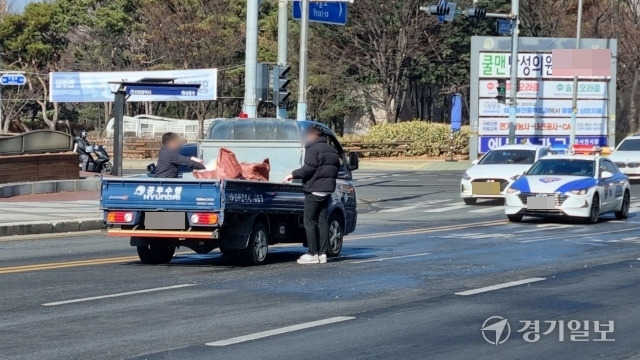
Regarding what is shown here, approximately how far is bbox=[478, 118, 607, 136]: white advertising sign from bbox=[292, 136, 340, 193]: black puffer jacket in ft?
116

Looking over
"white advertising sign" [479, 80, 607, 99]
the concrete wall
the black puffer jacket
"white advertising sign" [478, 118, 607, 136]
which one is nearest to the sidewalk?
the concrete wall

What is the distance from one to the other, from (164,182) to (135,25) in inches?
2181

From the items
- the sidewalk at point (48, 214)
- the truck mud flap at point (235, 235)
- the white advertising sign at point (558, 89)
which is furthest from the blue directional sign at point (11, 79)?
the truck mud flap at point (235, 235)

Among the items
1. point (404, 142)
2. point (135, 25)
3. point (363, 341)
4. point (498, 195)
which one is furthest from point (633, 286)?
point (135, 25)

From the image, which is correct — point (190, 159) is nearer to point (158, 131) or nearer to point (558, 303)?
point (558, 303)

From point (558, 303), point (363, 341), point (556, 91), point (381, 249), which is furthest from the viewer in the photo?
point (556, 91)

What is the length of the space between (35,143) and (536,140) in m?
26.6

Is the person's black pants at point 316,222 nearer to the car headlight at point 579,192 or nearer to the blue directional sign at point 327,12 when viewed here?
the car headlight at point 579,192

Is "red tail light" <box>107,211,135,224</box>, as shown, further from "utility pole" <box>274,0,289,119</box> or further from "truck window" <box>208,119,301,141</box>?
"utility pole" <box>274,0,289,119</box>

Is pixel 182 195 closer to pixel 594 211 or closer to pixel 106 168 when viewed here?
pixel 594 211

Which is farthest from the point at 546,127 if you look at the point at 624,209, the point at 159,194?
the point at 159,194

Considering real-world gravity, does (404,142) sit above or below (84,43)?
below

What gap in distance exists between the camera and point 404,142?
58.8 metres

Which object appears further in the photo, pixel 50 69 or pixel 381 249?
pixel 50 69
